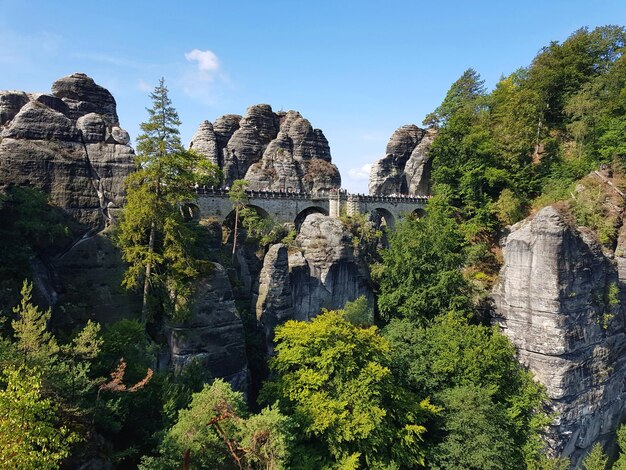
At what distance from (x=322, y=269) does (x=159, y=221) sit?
11.0 metres

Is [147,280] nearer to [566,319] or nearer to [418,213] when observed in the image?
[566,319]

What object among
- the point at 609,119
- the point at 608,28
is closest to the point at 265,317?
the point at 609,119

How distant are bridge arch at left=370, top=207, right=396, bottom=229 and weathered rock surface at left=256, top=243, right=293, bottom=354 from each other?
1471 cm

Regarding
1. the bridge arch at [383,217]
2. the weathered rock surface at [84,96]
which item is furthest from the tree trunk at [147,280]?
the bridge arch at [383,217]

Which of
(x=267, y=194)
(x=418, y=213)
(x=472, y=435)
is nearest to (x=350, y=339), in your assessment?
(x=472, y=435)

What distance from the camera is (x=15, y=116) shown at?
19.5m

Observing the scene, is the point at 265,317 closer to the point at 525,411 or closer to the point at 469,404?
the point at 469,404

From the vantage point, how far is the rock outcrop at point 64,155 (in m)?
18.5

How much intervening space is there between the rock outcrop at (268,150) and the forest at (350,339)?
6.77 m

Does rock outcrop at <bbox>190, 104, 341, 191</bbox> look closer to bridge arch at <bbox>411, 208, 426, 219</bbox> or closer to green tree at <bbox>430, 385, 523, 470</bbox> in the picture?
bridge arch at <bbox>411, 208, 426, 219</bbox>

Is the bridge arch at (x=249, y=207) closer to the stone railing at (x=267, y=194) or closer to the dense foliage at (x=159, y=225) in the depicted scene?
the stone railing at (x=267, y=194)

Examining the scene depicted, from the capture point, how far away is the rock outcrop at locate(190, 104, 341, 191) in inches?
1425

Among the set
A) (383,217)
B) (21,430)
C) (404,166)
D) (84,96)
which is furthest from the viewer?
(404,166)

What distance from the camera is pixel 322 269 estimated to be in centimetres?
2523
